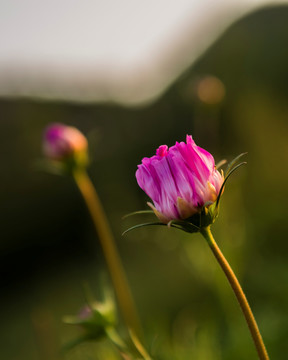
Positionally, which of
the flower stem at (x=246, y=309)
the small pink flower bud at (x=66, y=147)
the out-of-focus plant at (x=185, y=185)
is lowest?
the flower stem at (x=246, y=309)

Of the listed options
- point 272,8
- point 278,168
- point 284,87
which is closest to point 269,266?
point 278,168

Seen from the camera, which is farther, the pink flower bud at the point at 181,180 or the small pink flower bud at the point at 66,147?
the small pink flower bud at the point at 66,147

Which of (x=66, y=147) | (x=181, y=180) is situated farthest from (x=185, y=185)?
(x=66, y=147)

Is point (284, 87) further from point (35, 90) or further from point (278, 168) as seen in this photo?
point (35, 90)

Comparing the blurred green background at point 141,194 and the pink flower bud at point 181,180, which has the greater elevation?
the blurred green background at point 141,194

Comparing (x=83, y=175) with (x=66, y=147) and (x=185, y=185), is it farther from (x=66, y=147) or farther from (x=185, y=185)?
(x=185, y=185)

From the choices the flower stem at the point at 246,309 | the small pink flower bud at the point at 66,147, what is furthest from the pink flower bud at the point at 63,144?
the flower stem at the point at 246,309

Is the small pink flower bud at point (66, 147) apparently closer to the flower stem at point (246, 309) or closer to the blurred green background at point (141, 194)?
the blurred green background at point (141, 194)
